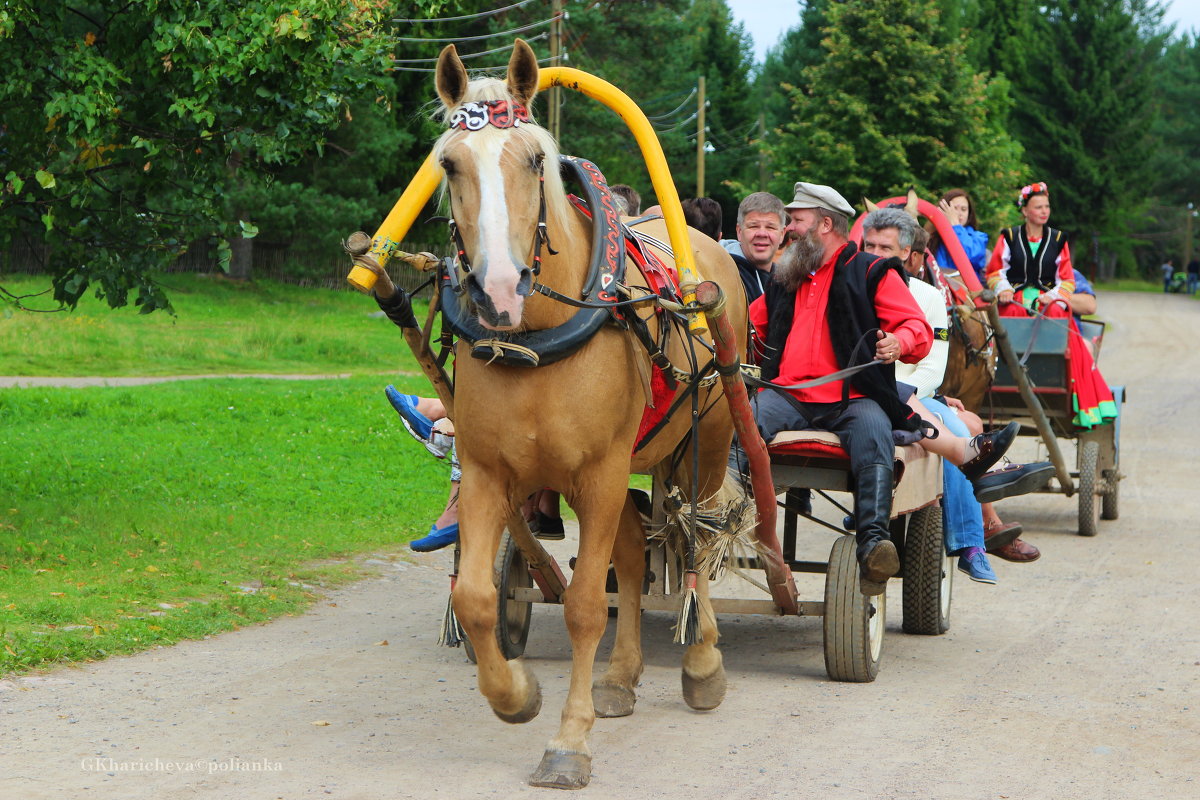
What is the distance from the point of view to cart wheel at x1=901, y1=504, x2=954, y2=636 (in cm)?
734

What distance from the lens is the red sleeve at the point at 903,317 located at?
6469mm

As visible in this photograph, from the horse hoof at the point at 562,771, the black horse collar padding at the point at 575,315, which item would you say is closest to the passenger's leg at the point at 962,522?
the black horse collar padding at the point at 575,315

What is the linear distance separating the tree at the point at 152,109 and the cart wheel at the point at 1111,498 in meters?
6.89

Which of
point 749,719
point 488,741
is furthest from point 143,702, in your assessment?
point 749,719

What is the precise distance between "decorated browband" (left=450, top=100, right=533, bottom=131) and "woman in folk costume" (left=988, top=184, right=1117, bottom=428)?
7.28 m

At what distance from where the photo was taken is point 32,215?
340 inches

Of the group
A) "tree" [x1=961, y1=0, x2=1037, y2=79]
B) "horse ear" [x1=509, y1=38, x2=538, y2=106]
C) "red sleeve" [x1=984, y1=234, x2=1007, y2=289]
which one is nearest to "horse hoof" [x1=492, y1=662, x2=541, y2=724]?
"horse ear" [x1=509, y1=38, x2=538, y2=106]

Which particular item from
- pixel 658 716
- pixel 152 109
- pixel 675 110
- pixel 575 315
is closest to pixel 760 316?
pixel 658 716

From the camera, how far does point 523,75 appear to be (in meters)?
4.59

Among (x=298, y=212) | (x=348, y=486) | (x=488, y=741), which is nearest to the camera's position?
(x=488, y=741)

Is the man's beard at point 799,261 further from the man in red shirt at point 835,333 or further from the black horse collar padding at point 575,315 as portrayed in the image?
the black horse collar padding at point 575,315

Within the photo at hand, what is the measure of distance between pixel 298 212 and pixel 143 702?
26.2 m

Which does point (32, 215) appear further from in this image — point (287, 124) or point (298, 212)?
point (298, 212)

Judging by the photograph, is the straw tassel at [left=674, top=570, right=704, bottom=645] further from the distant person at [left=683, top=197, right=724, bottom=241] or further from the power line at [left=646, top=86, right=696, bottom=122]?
the power line at [left=646, top=86, right=696, bottom=122]
